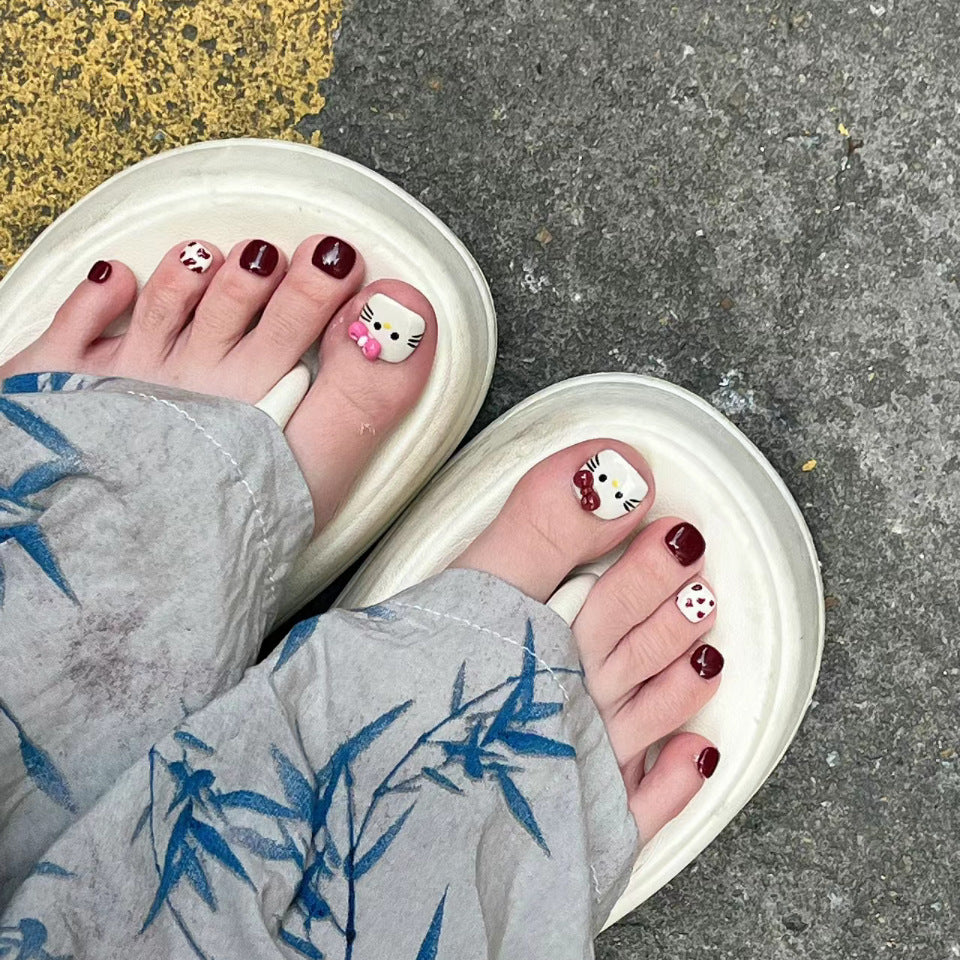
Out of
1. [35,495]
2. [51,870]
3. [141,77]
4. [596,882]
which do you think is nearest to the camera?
[51,870]

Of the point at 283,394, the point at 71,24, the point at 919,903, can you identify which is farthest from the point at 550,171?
the point at 919,903

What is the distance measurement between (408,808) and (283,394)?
397 mm

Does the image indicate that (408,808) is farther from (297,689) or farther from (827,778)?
(827,778)

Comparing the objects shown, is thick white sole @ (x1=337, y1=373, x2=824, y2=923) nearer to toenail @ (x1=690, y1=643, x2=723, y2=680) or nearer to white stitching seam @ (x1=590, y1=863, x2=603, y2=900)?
toenail @ (x1=690, y1=643, x2=723, y2=680)

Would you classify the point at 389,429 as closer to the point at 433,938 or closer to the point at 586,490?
the point at 586,490

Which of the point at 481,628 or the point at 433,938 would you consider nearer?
the point at 433,938

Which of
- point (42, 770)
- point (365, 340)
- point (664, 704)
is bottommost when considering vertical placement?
point (42, 770)

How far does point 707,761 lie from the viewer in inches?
38.7

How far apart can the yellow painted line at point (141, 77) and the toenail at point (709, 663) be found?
68 cm

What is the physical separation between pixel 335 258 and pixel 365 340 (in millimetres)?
84

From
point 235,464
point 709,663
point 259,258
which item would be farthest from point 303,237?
point 709,663

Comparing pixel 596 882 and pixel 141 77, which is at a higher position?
pixel 141 77

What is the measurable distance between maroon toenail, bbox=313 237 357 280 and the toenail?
51cm

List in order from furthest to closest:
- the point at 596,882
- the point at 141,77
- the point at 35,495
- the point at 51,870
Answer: the point at 141,77
the point at 596,882
the point at 35,495
the point at 51,870
